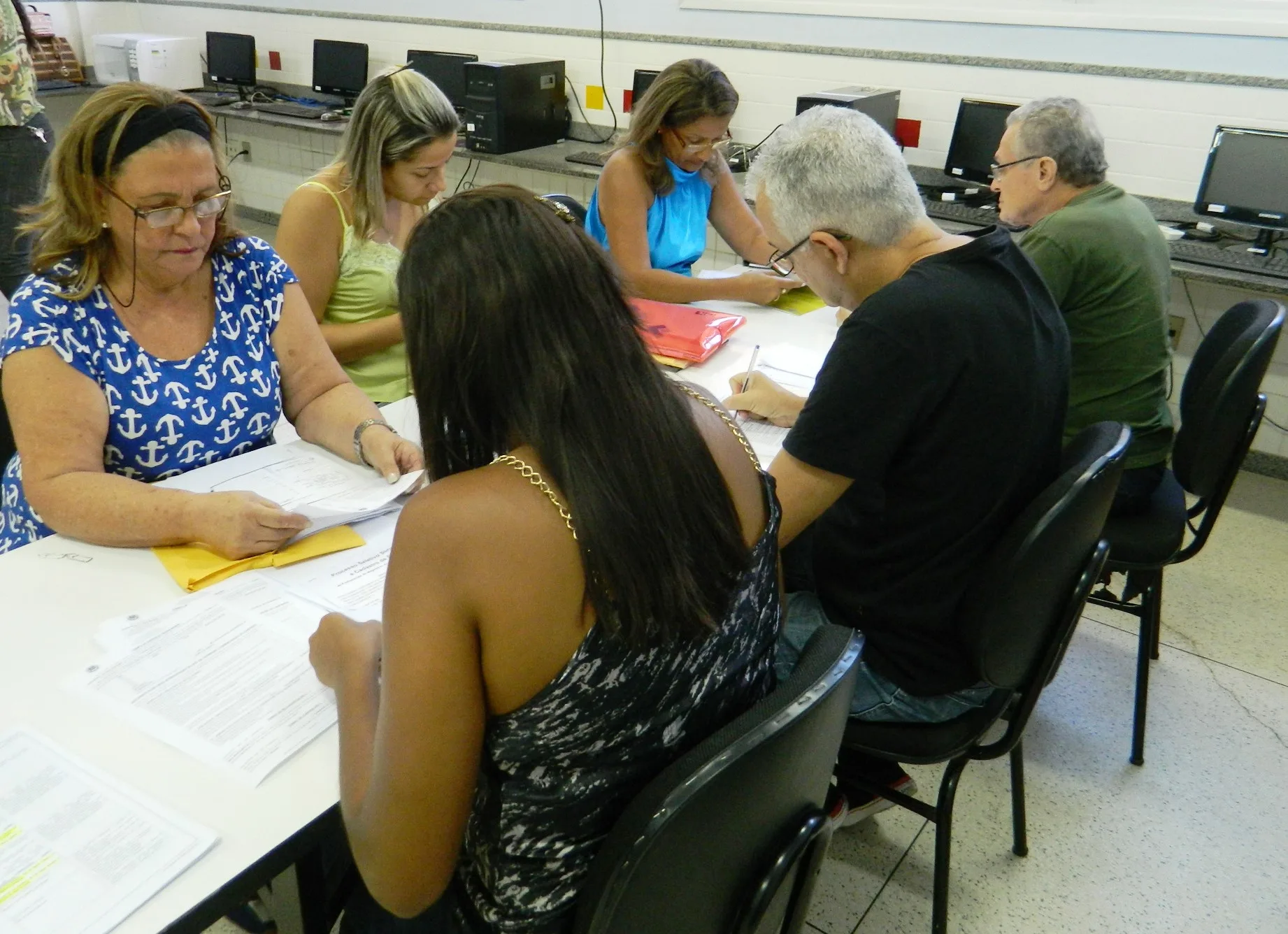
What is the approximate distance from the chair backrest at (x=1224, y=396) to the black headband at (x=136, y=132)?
180cm

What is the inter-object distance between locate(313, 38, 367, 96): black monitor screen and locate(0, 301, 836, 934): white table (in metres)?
4.26

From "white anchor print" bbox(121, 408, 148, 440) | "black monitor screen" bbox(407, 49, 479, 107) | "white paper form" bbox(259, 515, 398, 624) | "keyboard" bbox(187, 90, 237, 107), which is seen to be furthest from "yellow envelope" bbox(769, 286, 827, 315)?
"keyboard" bbox(187, 90, 237, 107)

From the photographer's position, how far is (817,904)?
5.33ft

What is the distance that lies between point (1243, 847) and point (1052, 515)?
1.11 meters

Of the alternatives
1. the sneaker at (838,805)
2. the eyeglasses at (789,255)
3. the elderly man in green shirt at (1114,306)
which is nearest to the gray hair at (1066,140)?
the elderly man in green shirt at (1114,306)

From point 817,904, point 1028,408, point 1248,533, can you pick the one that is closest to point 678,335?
point 1028,408

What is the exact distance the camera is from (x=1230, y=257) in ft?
9.39

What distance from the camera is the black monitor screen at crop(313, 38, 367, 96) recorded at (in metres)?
4.90

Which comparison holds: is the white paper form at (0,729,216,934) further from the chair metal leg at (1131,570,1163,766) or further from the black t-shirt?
the chair metal leg at (1131,570,1163,766)

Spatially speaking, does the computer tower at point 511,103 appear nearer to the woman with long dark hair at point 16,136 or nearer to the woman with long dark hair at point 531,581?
the woman with long dark hair at point 16,136

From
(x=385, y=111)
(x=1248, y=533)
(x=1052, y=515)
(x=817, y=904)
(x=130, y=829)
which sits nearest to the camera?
(x=130, y=829)

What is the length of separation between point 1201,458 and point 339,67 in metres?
4.68

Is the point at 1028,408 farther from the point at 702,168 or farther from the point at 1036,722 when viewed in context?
the point at 702,168

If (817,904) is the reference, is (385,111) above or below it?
above
